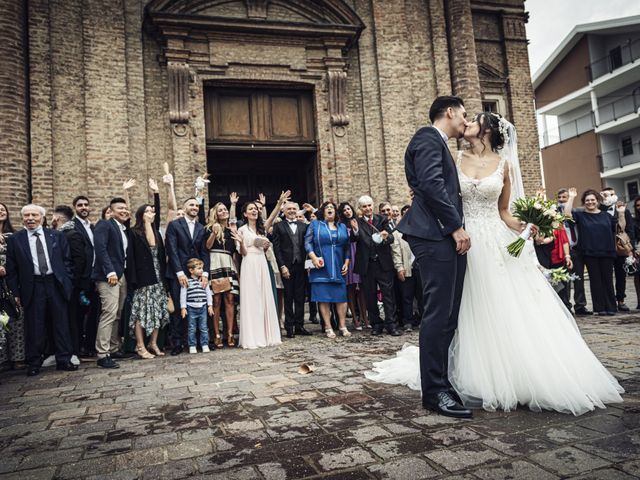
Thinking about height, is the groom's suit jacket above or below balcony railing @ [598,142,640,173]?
below

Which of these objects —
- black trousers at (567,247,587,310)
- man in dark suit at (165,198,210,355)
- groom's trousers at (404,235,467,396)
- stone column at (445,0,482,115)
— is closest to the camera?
groom's trousers at (404,235,467,396)

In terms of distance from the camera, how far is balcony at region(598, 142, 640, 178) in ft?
90.4

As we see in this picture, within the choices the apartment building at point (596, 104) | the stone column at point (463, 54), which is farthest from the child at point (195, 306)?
the apartment building at point (596, 104)

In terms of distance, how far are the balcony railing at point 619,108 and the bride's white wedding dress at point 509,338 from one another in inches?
1141

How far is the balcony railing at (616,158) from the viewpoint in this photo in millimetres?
28172

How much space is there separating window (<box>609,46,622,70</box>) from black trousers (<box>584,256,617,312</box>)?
977 inches

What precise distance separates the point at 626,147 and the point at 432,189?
103ft

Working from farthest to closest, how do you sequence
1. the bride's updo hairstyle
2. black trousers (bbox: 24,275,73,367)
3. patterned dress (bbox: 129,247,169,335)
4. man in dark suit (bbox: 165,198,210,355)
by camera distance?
man in dark suit (bbox: 165,198,210,355), patterned dress (bbox: 129,247,169,335), black trousers (bbox: 24,275,73,367), the bride's updo hairstyle

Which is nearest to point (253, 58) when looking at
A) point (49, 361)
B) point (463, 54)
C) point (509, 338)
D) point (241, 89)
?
point (241, 89)

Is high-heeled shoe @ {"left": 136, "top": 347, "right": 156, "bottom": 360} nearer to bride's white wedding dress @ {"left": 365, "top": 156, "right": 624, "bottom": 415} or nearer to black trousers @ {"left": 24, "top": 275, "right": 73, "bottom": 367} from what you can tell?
black trousers @ {"left": 24, "top": 275, "right": 73, "bottom": 367}

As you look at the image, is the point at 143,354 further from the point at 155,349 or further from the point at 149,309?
the point at 149,309

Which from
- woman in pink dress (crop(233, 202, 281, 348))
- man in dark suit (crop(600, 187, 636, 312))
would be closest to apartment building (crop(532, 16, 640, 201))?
man in dark suit (crop(600, 187, 636, 312))

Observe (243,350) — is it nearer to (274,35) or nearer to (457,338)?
(457,338)

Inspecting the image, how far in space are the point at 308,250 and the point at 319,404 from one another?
13.9 feet
